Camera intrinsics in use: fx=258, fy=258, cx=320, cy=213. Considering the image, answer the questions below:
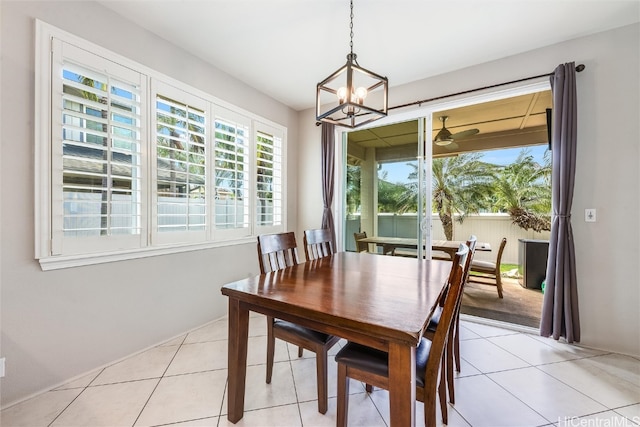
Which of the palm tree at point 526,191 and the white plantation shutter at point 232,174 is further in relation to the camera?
the palm tree at point 526,191

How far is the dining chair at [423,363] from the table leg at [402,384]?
0.17m

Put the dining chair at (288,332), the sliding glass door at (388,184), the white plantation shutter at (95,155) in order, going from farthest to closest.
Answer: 1. the sliding glass door at (388,184)
2. the white plantation shutter at (95,155)
3. the dining chair at (288,332)

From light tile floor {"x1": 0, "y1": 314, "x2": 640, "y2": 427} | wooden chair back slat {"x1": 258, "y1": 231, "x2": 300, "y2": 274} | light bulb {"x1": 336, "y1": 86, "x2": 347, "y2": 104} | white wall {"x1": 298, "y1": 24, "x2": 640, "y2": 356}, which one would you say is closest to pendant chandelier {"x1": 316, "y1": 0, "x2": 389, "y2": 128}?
light bulb {"x1": 336, "y1": 86, "x2": 347, "y2": 104}

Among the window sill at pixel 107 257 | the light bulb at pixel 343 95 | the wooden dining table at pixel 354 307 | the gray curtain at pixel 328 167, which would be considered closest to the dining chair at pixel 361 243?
the gray curtain at pixel 328 167

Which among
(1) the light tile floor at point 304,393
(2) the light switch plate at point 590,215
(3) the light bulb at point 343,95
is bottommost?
(1) the light tile floor at point 304,393

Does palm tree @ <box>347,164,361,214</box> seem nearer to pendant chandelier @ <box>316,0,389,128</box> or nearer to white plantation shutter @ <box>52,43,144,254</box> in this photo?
pendant chandelier @ <box>316,0,389,128</box>

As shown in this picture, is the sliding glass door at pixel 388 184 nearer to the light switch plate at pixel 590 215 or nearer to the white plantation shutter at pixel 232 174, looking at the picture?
the light switch plate at pixel 590 215

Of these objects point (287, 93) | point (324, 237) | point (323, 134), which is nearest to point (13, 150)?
point (324, 237)

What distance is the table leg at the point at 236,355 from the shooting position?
4.45 feet

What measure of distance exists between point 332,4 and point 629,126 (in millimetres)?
2567

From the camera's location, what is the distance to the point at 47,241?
165cm

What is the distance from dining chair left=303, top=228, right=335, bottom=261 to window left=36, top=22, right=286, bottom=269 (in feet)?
3.69

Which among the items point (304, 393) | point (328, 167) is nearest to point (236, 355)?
point (304, 393)

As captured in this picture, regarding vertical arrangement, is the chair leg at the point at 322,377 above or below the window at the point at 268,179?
below
